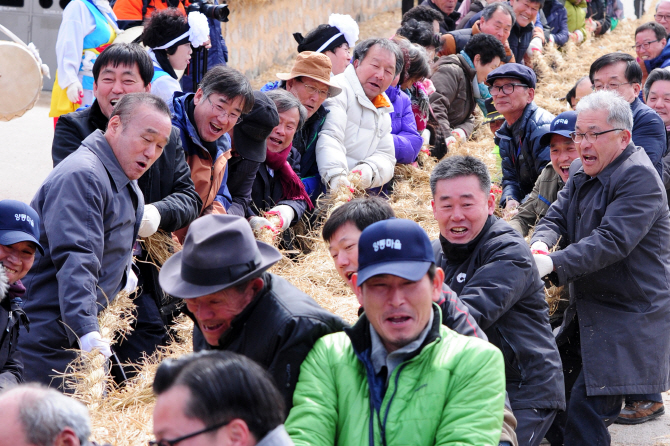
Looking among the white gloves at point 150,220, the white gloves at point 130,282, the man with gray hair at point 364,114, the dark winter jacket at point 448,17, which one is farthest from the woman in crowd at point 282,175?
the dark winter jacket at point 448,17

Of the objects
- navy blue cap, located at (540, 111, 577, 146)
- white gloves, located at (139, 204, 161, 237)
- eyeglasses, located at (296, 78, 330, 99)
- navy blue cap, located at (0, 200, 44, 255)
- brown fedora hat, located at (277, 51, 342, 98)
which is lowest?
white gloves, located at (139, 204, 161, 237)

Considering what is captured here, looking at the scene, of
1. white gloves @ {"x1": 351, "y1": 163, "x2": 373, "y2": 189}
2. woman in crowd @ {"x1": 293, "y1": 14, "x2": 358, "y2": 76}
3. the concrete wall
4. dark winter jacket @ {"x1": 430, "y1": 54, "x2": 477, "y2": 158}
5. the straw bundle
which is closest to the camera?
the straw bundle

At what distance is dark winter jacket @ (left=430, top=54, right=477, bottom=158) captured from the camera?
8.84 metres

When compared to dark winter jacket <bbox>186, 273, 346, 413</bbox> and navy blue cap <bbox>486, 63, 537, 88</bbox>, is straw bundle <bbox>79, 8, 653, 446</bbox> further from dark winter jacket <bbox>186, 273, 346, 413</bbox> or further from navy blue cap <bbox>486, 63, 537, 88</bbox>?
navy blue cap <bbox>486, 63, 537, 88</bbox>

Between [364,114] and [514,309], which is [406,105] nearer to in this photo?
[364,114]

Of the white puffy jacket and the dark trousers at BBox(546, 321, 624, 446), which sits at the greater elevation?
the white puffy jacket

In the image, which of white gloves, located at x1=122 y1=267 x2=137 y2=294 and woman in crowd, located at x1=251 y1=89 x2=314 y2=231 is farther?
woman in crowd, located at x1=251 y1=89 x2=314 y2=231

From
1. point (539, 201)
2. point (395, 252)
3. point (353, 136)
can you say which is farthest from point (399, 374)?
point (353, 136)

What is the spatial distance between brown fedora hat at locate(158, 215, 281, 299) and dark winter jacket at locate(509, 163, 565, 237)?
3.38 metres

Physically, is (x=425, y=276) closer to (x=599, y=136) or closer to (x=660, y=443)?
(x=599, y=136)

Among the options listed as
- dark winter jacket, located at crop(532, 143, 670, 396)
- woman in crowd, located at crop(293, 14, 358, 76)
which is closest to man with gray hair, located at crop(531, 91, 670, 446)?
dark winter jacket, located at crop(532, 143, 670, 396)

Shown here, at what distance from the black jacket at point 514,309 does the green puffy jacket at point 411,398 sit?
3.08 feet

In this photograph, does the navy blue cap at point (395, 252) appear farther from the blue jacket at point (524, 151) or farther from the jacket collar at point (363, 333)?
the blue jacket at point (524, 151)

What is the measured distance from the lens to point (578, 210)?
477 centimetres
